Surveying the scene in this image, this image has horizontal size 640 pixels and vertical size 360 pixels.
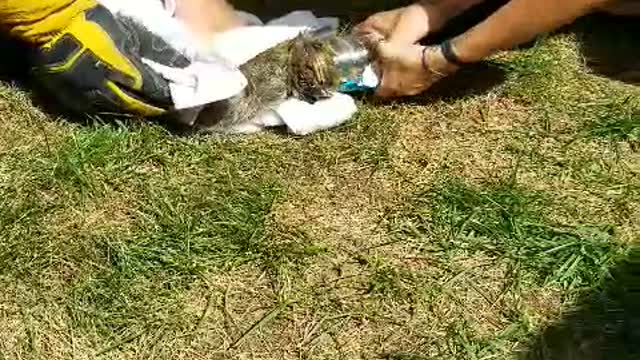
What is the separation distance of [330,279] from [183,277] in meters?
0.30

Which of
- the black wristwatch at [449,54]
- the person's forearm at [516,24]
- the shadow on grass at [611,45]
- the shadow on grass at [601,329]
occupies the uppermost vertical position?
the person's forearm at [516,24]

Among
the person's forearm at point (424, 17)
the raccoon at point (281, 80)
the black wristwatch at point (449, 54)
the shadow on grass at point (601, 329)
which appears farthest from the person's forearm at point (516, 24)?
the shadow on grass at point (601, 329)

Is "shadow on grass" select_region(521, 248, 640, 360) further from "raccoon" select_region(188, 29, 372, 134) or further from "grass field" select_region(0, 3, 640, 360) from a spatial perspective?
"raccoon" select_region(188, 29, 372, 134)

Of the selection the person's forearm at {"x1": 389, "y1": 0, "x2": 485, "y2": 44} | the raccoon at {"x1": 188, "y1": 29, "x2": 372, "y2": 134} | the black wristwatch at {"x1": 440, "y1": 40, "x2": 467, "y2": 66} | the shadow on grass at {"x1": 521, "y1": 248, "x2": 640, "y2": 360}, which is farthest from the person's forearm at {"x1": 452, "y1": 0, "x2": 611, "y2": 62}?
the shadow on grass at {"x1": 521, "y1": 248, "x2": 640, "y2": 360}

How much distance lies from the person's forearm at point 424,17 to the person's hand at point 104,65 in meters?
0.58

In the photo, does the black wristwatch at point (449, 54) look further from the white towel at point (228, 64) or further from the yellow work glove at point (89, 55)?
the yellow work glove at point (89, 55)

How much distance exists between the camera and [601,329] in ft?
7.58

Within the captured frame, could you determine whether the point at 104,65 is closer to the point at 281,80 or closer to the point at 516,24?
the point at 281,80

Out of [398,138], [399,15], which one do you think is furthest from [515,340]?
[399,15]

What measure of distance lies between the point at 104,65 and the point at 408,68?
0.72 meters

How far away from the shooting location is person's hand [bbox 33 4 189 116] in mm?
2576

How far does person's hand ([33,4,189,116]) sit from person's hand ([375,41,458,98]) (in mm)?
488

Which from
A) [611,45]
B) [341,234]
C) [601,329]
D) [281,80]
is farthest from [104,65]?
[611,45]

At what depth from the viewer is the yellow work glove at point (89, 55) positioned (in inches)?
101
